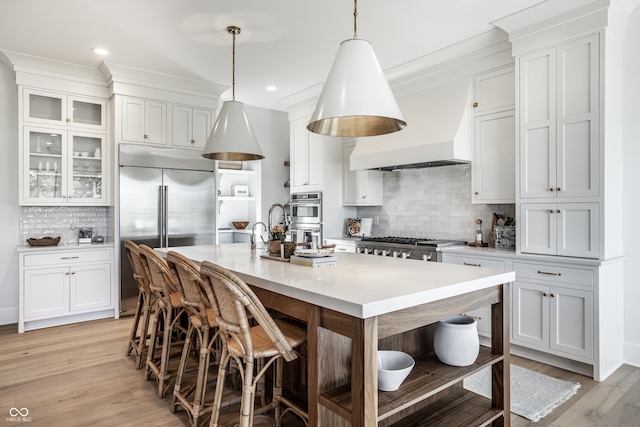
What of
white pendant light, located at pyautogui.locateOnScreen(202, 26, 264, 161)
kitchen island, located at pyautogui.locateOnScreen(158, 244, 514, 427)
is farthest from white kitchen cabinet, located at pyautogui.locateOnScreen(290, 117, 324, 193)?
kitchen island, located at pyautogui.locateOnScreen(158, 244, 514, 427)

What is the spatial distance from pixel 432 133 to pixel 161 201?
324cm

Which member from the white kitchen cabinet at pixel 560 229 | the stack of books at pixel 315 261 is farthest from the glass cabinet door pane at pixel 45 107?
the white kitchen cabinet at pixel 560 229

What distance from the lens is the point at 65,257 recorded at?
435 centimetres

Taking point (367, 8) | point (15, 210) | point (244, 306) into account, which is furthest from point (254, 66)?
point (244, 306)

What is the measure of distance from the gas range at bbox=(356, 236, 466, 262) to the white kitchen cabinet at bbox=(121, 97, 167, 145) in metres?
2.82

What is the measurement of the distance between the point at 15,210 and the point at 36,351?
1833 mm

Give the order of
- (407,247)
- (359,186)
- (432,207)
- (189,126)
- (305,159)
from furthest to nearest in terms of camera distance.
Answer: (305,159), (359,186), (189,126), (432,207), (407,247)

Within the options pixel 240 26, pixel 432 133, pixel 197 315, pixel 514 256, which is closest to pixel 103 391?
pixel 197 315

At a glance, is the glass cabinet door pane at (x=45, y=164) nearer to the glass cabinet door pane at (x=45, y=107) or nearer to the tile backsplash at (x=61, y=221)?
the glass cabinet door pane at (x=45, y=107)

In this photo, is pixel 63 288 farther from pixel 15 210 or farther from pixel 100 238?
pixel 15 210

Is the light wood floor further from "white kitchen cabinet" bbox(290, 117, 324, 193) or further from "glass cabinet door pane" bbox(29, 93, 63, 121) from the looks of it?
"white kitchen cabinet" bbox(290, 117, 324, 193)

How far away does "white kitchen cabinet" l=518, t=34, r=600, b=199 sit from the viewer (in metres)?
2.96

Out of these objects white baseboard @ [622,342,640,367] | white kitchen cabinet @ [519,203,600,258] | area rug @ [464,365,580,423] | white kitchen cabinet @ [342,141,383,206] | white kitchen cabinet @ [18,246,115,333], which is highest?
white kitchen cabinet @ [342,141,383,206]

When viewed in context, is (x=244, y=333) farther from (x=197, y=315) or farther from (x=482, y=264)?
(x=482, y=264)
